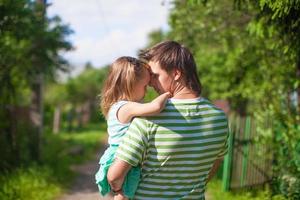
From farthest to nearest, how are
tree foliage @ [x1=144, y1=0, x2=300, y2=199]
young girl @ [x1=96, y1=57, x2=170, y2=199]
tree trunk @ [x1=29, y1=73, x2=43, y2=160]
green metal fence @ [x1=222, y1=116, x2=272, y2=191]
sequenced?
tree trunk @ [x1=29, y1=73, x2=43, y2=160] → green metal fence @ [x1=222, y1=116, x2=272, y2=191] → tree foliage @ [x1=144, y1=0, x2=300, y2=199] → young girl @ [x1=96, y1=57, x2=170, y2=199]

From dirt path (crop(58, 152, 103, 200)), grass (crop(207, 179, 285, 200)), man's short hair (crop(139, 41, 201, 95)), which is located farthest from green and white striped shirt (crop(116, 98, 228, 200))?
dirt path (crop(58, 152, 103, 200))

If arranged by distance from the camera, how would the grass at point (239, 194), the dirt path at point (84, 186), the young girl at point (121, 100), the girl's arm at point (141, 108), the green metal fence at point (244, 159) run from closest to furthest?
the girl's arm at point (141, 108)
the young girl at point (121, 100)
the grass at point (239, 194)
the dirt path at point (84, 186)
the green metal fence at point (244, 159)

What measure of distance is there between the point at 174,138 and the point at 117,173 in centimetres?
34

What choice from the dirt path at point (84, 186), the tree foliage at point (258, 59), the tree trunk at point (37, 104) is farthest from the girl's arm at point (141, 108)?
the tree trunk at point (37, 104)

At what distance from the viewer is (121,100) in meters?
3.33

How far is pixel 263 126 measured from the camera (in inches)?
383

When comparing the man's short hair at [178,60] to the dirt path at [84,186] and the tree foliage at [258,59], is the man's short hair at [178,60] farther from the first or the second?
the dirt path at [84,186]

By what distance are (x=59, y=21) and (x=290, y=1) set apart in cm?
731

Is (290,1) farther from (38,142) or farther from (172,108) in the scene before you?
(38,142)

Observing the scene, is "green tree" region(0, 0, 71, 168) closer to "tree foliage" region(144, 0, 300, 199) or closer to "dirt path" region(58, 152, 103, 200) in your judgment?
"dirt path" region(58, 152, 103, 200)

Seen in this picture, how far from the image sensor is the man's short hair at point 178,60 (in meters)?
3.10

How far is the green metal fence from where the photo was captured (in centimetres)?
1002

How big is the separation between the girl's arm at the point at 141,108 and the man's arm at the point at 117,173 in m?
0.27

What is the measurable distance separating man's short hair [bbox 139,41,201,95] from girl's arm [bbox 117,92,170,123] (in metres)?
0.16
